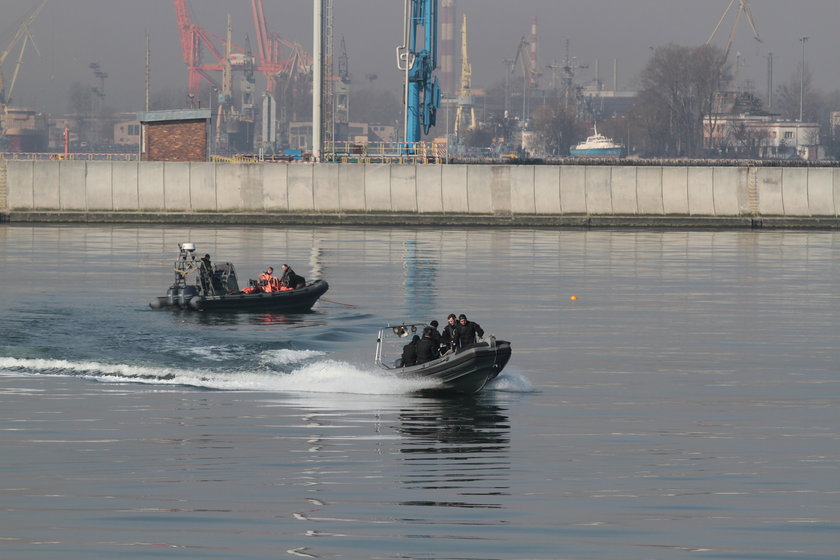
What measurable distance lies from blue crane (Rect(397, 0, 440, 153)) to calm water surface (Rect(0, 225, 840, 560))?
54.9m

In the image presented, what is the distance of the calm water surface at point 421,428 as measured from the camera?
1582 cm

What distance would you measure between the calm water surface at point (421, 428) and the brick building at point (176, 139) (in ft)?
142

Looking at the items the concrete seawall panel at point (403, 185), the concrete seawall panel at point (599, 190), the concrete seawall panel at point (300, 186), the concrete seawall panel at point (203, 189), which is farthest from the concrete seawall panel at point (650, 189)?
the concrete seawall panel at point (203, 189)

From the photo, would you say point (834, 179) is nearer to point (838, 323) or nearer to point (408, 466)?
point (838, 323)

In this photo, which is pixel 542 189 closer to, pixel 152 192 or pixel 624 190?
pixel 624 190

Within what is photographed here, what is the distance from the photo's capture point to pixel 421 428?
23.9m

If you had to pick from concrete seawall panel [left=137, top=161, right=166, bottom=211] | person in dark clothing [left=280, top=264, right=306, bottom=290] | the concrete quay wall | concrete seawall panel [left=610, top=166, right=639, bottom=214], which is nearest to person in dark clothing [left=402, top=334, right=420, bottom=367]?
person in dark clothing [left=280, top=264, right=306, bottom=290]

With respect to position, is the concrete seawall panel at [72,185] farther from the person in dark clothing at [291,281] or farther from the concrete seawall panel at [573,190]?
the person in dark clothing at [291,281]

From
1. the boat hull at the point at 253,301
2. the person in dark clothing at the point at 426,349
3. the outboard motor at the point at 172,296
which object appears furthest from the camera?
the outboard motor at the point at 172,296

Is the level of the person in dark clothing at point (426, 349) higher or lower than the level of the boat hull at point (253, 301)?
lower

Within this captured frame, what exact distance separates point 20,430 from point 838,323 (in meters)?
28.0

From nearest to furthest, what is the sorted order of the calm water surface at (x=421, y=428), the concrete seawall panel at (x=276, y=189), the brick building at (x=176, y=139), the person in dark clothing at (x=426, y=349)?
1. the calm water surface at (x=421, y=428)
2. the person in dark clothing at (x=426, y=349)
3. the concrete seawall panel at (x=276, y=189)
4. the brick building at (x=176, y=139)

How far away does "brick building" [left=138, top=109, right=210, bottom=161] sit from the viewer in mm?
95125

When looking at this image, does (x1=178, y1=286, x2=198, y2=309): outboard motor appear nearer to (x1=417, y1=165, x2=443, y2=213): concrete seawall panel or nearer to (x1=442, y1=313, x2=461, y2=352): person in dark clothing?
(x1=442, y1=313, x2=461, y2=352): person in dark clothing
